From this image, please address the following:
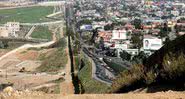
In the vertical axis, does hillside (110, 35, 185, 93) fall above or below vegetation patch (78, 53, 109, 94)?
above

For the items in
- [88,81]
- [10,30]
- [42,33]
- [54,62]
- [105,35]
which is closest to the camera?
[88,81]

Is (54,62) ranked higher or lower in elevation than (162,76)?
lower

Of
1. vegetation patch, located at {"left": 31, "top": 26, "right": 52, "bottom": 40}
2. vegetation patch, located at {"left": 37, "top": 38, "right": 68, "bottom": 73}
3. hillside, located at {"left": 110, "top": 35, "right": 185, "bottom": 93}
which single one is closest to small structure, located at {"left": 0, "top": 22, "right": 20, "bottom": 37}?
vegetation patch, located at {"left": 31, "top": 26, "right": 52, "bottom": 40}

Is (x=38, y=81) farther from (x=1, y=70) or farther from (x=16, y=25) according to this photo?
(x=16, y=25)

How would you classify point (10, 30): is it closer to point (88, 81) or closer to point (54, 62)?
point (54, 62)

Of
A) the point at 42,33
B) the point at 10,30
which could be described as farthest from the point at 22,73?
the point at 10,30

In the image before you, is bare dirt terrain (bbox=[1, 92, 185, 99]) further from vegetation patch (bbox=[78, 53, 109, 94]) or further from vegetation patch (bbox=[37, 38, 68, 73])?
vegetation patch (bbox=[37, 38, 68, 73])

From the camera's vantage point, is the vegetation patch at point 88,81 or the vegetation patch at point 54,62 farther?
the vegetation patch at point 54,62

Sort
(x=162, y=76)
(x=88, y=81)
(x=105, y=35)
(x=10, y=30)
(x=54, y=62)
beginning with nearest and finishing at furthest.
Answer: (x=162, y=76)
(x=88, y=81)
(x=54, y=62)
(x=105, y=35)
(x=10, y=30)

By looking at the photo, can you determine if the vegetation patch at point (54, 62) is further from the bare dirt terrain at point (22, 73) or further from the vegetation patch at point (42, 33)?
the vegetation patch at point (42, 33)

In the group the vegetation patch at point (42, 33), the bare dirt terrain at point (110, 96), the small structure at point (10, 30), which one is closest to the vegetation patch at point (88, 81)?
the bare dirt terrain at point (110, 96)

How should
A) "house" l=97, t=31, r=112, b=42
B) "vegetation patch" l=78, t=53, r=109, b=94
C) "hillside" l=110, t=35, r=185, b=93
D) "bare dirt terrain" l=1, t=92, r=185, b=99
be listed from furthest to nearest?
"house" l=97, t=31, r=112, b=42
"vegetation patch" l=78, t=53, r=109, b=94
"hillside" l=110, t=35, r=185, b=93
"bare dirt terrain" l=1, t=92, r=185, b=99

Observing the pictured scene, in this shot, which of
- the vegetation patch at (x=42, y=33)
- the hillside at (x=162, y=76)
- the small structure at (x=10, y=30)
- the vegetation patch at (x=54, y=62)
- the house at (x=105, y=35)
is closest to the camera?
the hillside at (x=162, y=76)

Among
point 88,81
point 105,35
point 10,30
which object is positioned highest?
point 88,81
